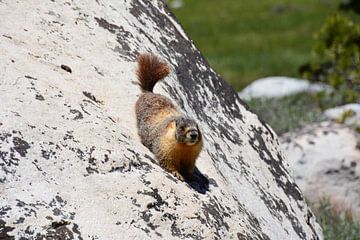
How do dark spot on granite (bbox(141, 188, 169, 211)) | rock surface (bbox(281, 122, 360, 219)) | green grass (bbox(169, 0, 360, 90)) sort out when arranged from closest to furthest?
dark spot on granite (bbox(141, 188, 169, 211)), rock surface (bbox(281, 122, 360, 219)), green grass (bbox(169, 0, 360, 90))

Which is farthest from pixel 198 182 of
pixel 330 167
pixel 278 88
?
pixel 278 88

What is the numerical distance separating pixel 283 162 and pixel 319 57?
4.66m

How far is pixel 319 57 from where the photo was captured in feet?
33.2

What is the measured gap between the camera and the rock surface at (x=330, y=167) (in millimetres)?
8047

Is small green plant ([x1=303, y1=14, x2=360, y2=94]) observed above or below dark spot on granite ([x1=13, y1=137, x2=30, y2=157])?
above

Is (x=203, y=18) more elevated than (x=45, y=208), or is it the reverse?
(x=45, y=208)

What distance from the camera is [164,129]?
457 cm

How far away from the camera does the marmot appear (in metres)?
4.30

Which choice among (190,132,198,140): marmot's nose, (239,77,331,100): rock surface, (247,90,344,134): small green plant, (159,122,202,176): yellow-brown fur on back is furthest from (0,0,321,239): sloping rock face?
(239,77,331,100): rock surface

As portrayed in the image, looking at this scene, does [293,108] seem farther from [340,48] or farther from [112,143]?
[112,143]

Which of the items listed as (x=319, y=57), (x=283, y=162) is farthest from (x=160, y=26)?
(x=319, y=57)

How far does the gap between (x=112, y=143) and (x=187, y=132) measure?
1.72 feet

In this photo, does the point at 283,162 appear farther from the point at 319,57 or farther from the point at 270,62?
the point at 270,62

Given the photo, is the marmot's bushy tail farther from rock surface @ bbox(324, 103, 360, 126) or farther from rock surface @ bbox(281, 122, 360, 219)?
rock surface @ bbox(324, 103, 360, 126)
